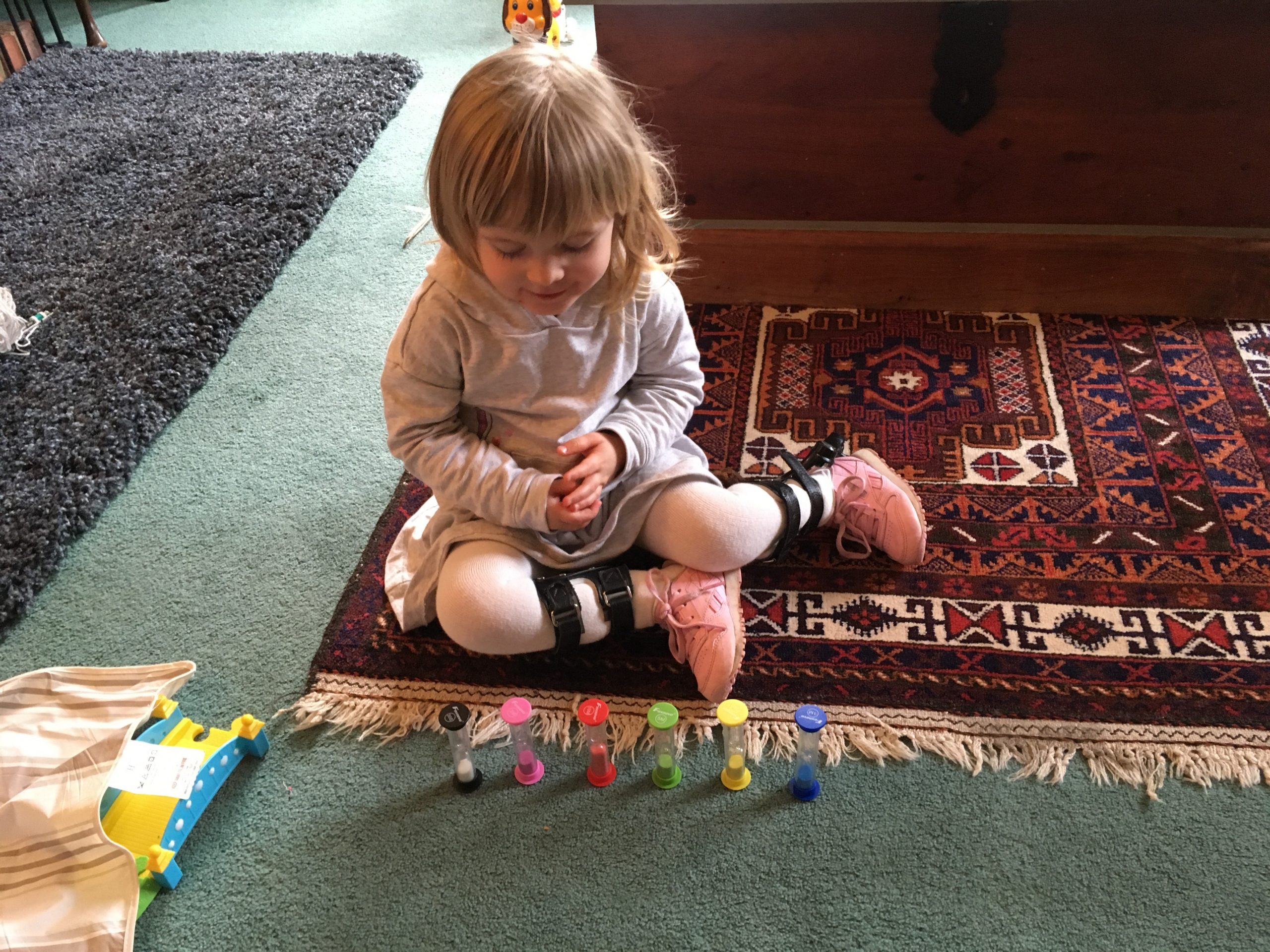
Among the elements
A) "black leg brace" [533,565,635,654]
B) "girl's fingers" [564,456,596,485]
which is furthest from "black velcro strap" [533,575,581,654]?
"girl's fingers" [564,456,596,485]

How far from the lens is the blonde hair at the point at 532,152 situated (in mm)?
722

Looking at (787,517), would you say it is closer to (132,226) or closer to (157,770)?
(157,770)

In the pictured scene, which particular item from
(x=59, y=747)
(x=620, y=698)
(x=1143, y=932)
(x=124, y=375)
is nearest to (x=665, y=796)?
(x=620, y=698)

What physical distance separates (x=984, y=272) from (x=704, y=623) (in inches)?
30.5

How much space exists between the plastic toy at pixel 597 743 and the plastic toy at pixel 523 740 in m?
0.04

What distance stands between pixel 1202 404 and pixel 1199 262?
240 mm

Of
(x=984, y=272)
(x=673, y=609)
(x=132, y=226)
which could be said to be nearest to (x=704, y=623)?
(x=673, y=609)

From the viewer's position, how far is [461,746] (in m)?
0.83

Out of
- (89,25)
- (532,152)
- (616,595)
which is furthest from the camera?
(89,25)

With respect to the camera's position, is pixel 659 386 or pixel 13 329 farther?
pixel 13 329

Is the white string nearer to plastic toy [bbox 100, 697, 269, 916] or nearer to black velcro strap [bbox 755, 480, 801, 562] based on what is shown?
plastic toy [bbox 100, 697, 269, 916]

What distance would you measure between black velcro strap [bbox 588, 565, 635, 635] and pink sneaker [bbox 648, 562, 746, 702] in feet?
0.08

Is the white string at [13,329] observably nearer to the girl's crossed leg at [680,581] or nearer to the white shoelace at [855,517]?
the girl's crossed leg at [680,581]

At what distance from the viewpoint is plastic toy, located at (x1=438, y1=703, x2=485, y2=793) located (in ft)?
2.61
